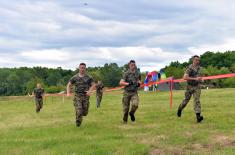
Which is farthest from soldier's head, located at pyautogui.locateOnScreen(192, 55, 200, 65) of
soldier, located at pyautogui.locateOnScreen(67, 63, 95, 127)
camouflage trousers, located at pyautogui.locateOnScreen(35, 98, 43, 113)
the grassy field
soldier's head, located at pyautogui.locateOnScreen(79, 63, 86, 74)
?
camouflage trousers, located at pyautogui.locateOnScreen(35, 98, 43, 113)

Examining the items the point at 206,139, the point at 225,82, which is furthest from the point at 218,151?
the point at 225,82

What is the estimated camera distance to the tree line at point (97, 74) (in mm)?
105206

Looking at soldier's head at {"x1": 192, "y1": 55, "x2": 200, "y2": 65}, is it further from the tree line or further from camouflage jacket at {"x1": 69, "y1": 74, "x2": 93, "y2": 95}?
the tree line

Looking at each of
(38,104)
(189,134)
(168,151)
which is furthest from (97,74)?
(168,151)

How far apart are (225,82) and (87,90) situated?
3229 inches

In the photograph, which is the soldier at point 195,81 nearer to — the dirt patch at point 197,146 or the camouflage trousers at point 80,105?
the camouflage trousers at point 80,105

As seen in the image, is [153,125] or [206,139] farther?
[153,125]

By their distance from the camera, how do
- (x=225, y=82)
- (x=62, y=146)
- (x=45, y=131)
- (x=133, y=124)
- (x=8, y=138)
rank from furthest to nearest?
(x=225, y=82)
(x=133, y=124)
(x=45, y=131)
(x=8, y=138)
(x=62, y=146)

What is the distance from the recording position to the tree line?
345 ft

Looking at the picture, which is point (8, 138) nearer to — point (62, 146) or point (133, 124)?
point (62, 146)

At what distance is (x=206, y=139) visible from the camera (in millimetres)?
9961

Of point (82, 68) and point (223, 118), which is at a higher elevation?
point (82, 68)

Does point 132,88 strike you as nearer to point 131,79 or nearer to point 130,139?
point 131,79

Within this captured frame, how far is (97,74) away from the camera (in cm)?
12719
